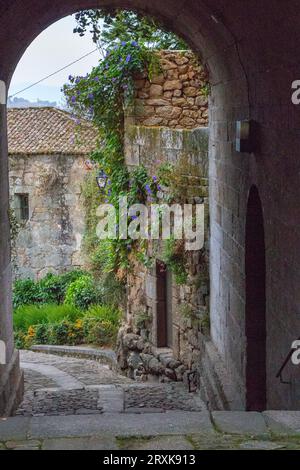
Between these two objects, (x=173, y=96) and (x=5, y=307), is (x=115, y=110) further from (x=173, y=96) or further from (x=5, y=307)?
(x=5, y=307)

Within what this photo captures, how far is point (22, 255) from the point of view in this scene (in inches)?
1043

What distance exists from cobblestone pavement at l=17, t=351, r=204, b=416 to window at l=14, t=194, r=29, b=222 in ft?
46.0

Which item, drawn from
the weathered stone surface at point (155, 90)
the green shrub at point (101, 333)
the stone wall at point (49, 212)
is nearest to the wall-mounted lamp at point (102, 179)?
the weathered stone surface at point (155, 90)

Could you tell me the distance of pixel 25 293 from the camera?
24766mm

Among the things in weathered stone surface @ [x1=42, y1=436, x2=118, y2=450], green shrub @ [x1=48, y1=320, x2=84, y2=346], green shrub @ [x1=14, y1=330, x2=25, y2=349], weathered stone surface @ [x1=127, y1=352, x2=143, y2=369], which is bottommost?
green shrub @ [x1=14, y1=330, x2=25, y2=349]

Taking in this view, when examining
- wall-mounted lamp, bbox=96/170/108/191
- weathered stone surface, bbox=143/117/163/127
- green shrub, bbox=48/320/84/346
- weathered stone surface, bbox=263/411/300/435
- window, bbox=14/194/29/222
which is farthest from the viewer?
window, bbox=14/194/29/222

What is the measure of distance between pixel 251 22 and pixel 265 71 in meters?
0.49

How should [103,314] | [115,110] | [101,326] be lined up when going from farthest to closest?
[103,314], [101,326], [115,110]

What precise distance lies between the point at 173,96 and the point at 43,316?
8955 mm

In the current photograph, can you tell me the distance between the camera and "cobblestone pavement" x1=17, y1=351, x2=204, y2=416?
8.77 metres

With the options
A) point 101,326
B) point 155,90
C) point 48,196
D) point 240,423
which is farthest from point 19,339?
point 240,423

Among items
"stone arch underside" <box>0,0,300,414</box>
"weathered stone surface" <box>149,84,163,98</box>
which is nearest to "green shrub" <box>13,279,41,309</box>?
"weathered stone surface" <box>149,84,163,98</box>

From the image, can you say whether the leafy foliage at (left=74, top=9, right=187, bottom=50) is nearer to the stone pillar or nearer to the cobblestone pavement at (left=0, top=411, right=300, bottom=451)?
the stone pillar

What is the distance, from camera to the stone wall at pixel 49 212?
84.6 ft
